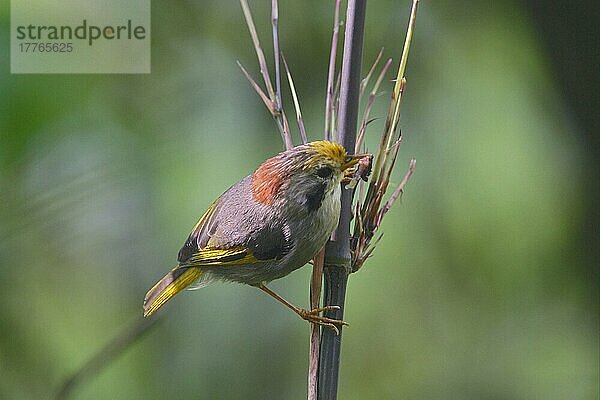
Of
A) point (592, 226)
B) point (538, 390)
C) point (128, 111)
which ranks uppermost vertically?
point (128, 111)

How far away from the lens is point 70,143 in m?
1.64

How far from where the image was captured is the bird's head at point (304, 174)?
76 cm

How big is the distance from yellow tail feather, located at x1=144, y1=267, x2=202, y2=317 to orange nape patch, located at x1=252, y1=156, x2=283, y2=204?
13cm

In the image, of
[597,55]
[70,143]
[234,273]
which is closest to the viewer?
[234,273]

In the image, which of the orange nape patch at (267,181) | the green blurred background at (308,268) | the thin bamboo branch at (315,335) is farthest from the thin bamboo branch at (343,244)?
the green blurred background at (308,268)

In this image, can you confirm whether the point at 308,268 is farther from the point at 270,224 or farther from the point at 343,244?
the point at 343,244

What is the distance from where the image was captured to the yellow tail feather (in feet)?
2.94

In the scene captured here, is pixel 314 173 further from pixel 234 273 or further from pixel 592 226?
pixel 592 226

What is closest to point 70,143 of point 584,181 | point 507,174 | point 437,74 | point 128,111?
point 128,111

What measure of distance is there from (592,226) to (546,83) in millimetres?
346

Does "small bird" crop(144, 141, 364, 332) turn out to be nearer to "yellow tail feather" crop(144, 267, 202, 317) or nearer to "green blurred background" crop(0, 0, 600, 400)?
"yellow tail feather" crop(144, 267, 202, 317)

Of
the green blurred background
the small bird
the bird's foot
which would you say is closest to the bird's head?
the small bird

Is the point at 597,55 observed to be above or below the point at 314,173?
above

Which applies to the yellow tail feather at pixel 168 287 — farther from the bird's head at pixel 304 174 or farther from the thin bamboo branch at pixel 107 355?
the bird's head at pixel 304 174
